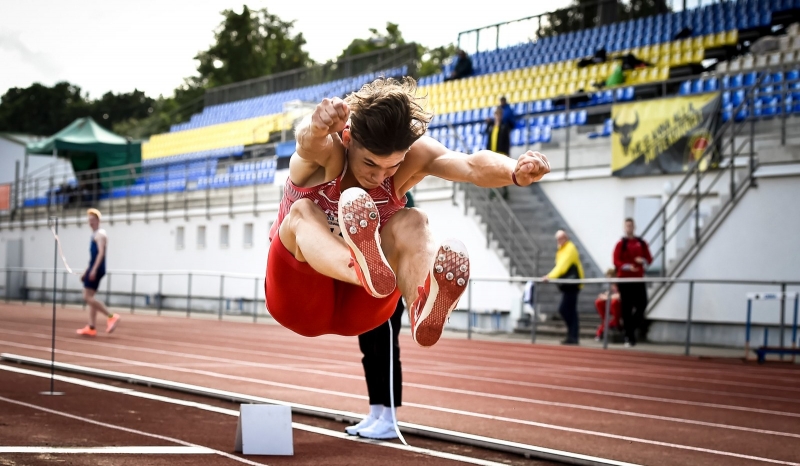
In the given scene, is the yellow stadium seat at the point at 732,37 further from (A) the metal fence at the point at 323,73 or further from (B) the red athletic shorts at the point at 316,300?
(B) the red athletic shorts at the point at 316,300

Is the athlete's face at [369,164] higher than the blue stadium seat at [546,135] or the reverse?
the reverse

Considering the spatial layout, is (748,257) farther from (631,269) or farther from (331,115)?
(331,115)

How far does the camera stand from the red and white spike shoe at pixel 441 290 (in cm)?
483

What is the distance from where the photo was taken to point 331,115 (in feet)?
16.0

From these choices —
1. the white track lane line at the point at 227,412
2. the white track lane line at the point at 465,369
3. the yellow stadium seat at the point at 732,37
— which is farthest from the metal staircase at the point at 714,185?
the white track lane line at the point at 227,412

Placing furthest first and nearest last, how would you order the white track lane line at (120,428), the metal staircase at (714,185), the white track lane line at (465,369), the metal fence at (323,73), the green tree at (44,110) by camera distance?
1. the green tree at (44,110)
2. the metal fence at (323,73)
3. the metal staircase at (714,185)
4. the white track lane line at (465,369)
5. the white track lane line at (120,428)

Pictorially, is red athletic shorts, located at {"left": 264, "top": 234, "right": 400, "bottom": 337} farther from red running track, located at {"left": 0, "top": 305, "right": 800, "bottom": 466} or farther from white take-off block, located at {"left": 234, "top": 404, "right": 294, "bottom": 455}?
red running track, located at {"left": 0, "top": 305, "right": 800, "bottom": 466}

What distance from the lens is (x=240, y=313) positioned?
2716cm

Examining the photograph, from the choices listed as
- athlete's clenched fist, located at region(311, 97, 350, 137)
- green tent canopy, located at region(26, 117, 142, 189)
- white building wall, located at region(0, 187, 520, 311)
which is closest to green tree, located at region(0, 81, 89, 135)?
green tent canopy, located at region(26, 117, 142, 189)

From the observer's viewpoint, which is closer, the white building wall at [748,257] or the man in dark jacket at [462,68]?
the white building wall at [748,257]

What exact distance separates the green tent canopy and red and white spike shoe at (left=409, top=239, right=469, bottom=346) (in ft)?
108

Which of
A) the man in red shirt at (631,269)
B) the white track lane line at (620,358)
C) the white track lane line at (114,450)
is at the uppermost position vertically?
the man in red shirt at (631,269)

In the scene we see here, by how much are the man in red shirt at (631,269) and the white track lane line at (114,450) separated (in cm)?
1087

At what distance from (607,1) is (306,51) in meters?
47.5
